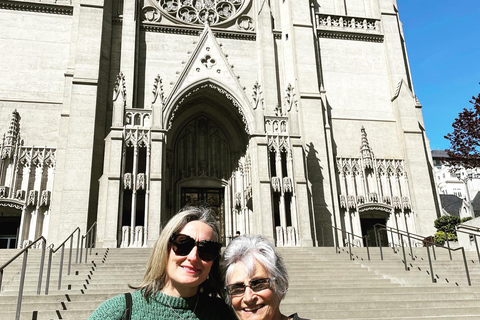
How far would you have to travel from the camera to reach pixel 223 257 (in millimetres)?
2432

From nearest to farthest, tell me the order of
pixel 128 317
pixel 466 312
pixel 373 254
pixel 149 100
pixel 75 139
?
pixel 128 317 → pixel 466 312 → pixel 373 254 → pixel 75 139 → pixel 149 100

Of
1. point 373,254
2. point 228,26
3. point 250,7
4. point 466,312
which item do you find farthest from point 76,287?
point 250,7

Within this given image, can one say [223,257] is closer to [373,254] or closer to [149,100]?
[373,254]

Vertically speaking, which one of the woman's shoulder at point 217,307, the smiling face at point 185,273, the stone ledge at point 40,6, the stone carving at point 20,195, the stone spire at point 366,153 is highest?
the stone ledge at point 40,6

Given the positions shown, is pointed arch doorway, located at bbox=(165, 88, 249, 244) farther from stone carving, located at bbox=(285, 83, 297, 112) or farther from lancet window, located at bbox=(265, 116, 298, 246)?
stone carving, located at bbox=(285, 83, 297, 112)

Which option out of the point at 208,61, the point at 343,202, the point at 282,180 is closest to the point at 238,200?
the point at 282,180

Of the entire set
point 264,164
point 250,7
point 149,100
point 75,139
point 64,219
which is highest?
point 250,7

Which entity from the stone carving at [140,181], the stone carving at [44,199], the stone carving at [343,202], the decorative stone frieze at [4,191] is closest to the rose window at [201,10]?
the stone carving at [140,181]

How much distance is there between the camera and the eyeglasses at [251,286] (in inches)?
89.2

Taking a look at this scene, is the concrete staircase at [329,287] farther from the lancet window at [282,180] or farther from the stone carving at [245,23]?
the stone carving at [245,23]

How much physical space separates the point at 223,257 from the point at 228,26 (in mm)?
20371

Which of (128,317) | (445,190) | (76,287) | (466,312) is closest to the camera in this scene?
(128,317)

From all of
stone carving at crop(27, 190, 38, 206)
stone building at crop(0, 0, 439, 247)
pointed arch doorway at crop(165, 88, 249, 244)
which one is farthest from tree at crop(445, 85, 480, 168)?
stone carving at crop(27, 190, 38, 206)

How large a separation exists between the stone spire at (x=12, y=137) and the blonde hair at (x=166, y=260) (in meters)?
16.7
